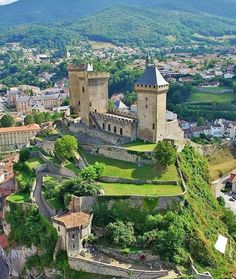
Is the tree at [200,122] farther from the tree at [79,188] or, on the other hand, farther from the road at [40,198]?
the tree at [79,188]

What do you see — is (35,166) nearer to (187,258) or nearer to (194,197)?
(194,197)

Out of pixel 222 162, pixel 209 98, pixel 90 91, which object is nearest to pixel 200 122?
pixel 209 98

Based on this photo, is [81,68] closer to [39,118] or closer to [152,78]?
[152,78]

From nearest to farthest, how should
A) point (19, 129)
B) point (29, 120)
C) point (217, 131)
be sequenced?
point (19, 129) < point (217, 131) < point (29, 120)

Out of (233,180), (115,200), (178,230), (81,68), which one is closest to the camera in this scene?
(178,230)

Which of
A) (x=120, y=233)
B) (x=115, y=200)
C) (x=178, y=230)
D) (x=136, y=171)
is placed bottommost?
(x=120, y=233)

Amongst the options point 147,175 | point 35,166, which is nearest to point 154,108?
point 147,175

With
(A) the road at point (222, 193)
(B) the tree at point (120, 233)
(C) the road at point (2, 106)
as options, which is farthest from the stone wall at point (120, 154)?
(C) the road at point (2, 106)
